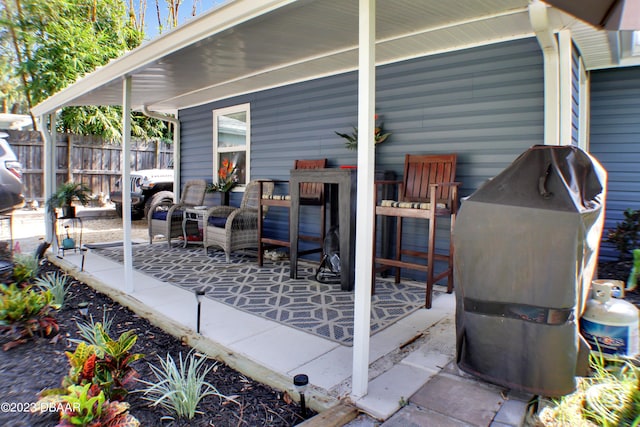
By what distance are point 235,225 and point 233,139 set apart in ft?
6.54

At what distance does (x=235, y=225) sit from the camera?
4.76m

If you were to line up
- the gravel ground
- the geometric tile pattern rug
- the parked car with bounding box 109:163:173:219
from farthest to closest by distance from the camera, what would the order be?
the parked car with bounding box 109:163:173:219, the gravel ground, the geometric tile pattern rug

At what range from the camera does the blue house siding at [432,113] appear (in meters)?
3.37

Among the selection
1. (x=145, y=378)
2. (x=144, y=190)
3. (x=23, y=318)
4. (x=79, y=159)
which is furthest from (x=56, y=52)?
(x=145, y=378)

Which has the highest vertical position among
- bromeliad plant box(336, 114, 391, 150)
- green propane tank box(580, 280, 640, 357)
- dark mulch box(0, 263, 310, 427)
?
bromeliad plant box(336, 114, 391, 150)

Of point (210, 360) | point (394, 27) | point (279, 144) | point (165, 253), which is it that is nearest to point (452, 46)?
point (394, 27)

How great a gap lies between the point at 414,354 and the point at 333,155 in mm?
2936

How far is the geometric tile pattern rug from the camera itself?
9.43ft

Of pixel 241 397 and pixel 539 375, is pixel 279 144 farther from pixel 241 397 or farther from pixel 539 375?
pixel 539 375

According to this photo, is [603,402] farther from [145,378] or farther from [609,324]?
[145,378]

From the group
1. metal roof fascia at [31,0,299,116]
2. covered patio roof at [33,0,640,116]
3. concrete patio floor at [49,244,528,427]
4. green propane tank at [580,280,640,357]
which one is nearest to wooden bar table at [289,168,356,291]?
concrete patio floor at [49,244,528,427]

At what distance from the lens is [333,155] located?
475 cm

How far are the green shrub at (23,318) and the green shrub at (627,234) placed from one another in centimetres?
474

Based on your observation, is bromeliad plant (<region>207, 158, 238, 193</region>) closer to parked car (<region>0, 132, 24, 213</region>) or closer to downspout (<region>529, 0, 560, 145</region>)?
parked car (<region>0, 132, 24, 213</region>)
